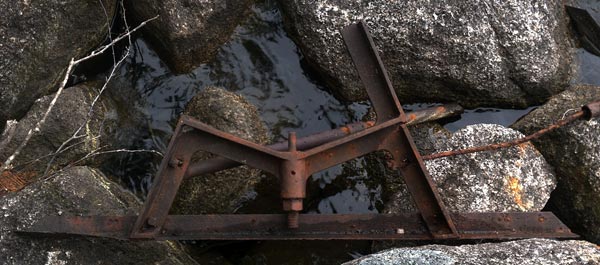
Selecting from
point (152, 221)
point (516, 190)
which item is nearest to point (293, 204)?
point (152, 221)

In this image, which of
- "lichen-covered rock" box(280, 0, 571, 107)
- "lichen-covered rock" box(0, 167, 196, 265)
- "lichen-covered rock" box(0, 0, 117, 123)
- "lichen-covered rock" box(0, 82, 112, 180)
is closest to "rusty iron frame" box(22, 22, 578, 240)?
"lichen-covered rock" box(0, 167, 196, 265)

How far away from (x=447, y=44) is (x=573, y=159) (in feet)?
3.28

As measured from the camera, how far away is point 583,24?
4359mm

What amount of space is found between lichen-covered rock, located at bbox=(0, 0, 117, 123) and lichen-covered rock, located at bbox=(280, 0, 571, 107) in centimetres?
129

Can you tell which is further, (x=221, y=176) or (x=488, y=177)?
(x=221, y=176)

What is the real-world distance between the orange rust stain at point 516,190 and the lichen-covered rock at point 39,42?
105 inches

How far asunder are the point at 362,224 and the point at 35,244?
1.67 m

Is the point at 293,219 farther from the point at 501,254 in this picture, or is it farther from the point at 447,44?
the point at 447,44

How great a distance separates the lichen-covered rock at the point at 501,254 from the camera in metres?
2.97

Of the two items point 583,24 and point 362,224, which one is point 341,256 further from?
point 583,24

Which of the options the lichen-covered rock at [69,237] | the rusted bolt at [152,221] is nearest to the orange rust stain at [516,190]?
the lichen-covered rock at [69,237]

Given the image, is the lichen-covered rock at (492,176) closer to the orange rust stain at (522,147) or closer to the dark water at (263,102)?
the orange rust stain at (522,147)

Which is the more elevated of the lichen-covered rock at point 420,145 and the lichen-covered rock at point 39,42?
the lichen-covered rock at point 39,42

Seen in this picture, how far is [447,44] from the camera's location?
154 inches
